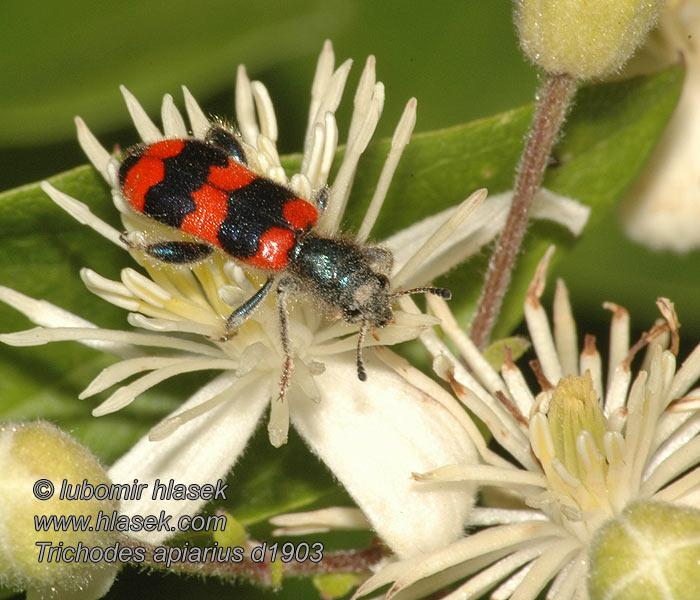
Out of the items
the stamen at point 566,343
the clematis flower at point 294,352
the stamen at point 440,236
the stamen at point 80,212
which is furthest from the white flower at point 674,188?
the stamen at point 80,212

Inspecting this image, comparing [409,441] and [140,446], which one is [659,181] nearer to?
[409,441]

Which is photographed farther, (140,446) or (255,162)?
(255,162)

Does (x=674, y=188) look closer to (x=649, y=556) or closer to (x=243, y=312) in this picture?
(x=243, y=312)

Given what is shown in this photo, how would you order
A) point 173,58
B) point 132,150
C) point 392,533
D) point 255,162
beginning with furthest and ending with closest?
point 173,58 < point 255,162 < point 132,150 < point 392,533

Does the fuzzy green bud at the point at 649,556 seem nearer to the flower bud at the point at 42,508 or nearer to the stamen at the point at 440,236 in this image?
the stamen at the point at 440,236

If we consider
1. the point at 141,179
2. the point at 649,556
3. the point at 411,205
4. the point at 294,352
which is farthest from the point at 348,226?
the point at 649,556

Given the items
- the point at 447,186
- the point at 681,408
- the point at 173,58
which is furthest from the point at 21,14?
the point at 681,408

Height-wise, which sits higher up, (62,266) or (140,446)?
(62,266)
